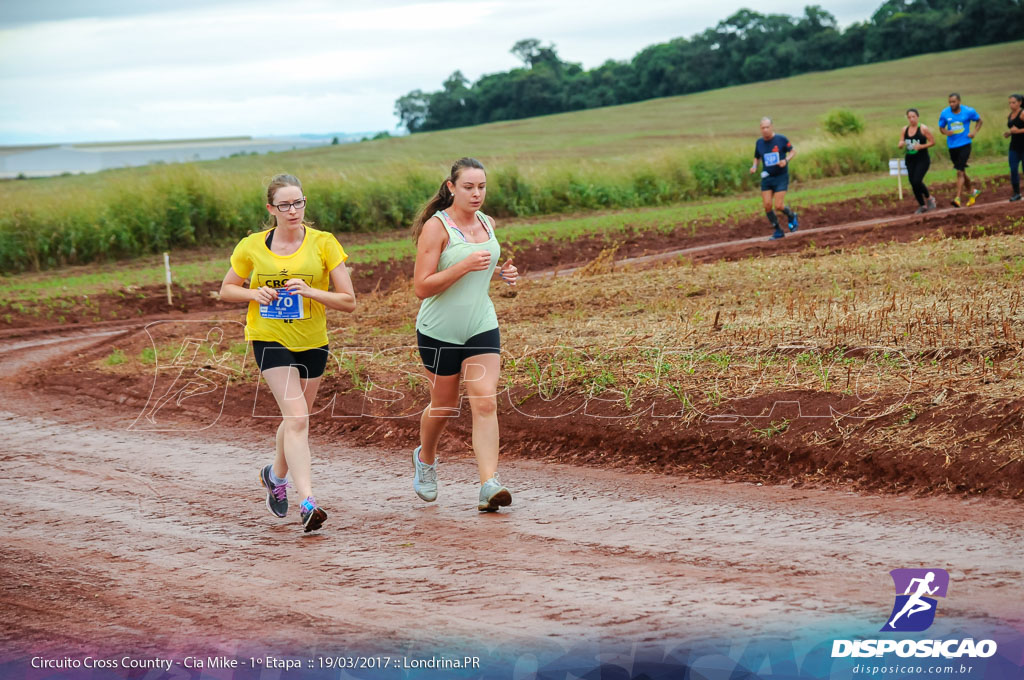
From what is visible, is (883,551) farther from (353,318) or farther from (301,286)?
(353,318)

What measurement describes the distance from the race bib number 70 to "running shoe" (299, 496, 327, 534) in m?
1.14

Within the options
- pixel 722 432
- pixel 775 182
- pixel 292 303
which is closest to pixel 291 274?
pixel 292 303

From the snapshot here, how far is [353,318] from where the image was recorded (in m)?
14.4

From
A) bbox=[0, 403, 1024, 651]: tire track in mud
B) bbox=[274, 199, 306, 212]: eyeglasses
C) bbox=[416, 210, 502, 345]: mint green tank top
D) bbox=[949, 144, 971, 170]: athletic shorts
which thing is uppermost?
bbox=[949, 144, 971, 170]: athletic shorts

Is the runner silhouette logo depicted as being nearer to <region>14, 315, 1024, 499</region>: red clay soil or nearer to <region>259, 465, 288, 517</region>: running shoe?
<region>14, 315, 1024, 499</region>: red clay soil

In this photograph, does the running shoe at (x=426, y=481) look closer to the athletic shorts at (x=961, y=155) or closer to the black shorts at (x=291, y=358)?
the black shorts at (x=291, y=358)

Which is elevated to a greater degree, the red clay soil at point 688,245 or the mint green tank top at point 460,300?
the mint green tank top at point 460,300

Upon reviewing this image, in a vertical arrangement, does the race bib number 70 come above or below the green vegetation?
below

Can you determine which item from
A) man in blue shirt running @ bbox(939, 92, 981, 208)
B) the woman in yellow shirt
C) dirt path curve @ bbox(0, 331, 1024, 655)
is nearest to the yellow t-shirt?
the woman in yellow shirt

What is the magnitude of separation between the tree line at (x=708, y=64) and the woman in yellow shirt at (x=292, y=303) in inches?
3733

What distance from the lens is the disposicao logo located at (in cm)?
445

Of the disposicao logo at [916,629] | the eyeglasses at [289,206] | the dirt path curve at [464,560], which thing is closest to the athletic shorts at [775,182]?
the dirt path curve at [464,560]

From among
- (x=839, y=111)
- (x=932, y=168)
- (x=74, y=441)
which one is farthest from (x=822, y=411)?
(x=839, y=111)

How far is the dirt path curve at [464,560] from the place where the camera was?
4.94m
